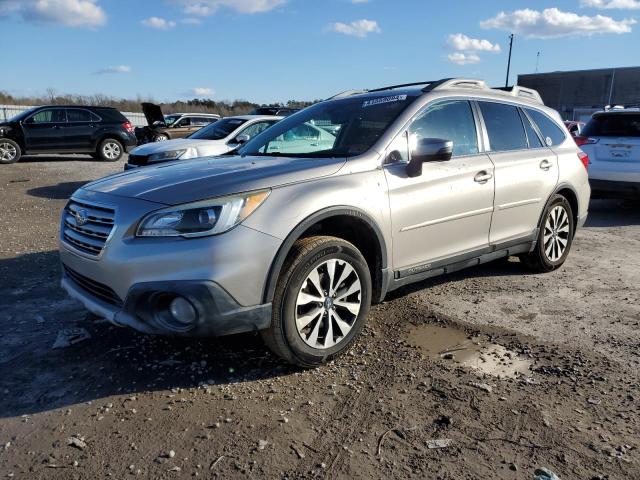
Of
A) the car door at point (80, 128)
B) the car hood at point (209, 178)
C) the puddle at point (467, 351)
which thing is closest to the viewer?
the car hood at point (209, 178)

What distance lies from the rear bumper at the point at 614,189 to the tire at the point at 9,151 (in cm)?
1502

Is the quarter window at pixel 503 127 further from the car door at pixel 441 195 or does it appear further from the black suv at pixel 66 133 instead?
the black suv at pixel 66 133

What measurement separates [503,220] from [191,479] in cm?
338

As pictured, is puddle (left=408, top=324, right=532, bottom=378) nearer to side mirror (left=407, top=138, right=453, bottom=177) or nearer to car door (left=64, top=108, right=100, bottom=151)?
side mirror (left=407, top=138, right=453, bottom=177)

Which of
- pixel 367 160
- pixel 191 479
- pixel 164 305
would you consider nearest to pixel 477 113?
pixel 367 160

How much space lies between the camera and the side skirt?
3975 millimetres

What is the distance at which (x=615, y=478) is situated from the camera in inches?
96.6

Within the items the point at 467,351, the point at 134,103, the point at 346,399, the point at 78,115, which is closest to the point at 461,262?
the point at 467,351

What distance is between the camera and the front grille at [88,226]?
322 centimetres

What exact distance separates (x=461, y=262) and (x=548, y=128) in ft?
6.83

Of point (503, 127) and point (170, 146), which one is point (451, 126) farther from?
point (170, 146)

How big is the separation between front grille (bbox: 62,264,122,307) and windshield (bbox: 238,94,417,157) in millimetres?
1640

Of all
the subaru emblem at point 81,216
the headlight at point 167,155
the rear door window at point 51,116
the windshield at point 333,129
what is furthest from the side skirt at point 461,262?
the rear door window at point 51,116

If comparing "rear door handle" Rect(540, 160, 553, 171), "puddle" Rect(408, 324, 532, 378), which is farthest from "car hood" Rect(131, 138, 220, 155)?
"puddle" Rect(408, 324, 532, 378)
